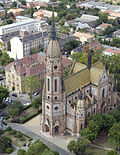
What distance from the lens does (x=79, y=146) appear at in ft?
298

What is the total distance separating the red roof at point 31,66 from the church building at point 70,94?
29389mm

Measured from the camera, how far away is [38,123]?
369ft

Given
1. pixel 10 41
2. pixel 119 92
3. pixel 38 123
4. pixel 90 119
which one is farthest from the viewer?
pixel 10 41

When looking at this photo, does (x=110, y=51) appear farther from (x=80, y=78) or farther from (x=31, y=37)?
(x=80, y=78)

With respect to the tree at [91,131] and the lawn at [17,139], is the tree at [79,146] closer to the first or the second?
the tree at [91,131]

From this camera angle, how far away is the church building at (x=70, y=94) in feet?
A: 308

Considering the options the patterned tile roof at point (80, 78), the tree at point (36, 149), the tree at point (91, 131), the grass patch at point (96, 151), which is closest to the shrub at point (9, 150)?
the tree at point (36, 149)

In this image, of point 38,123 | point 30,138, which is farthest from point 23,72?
point 30,138

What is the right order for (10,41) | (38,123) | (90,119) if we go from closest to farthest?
(90,119) < (38,123) < (10,41)

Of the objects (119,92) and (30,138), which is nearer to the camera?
(30,138)

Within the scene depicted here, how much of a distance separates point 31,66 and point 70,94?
49350 mm

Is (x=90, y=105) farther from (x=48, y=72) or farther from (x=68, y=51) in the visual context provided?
(x=68, y=51)

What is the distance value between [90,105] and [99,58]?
5920 centimetres

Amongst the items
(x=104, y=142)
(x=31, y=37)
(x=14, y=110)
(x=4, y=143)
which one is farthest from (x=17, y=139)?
(x=31, y=37)
